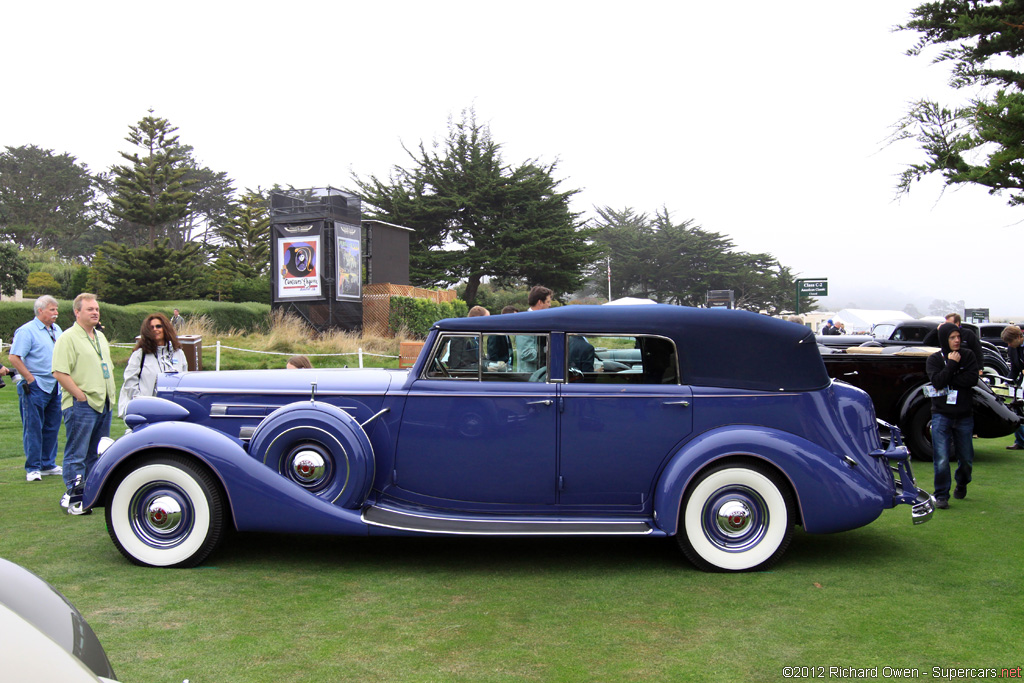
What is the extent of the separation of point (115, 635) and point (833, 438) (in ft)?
13.7

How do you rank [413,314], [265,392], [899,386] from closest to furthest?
1. [265,392]
2. [899,386]
3. [413,314]

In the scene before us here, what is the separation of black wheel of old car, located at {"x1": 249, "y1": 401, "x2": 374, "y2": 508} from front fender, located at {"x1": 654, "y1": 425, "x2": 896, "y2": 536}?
190 centimetres

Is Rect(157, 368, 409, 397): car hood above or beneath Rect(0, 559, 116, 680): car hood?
above

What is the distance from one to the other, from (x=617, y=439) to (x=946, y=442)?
130 inches

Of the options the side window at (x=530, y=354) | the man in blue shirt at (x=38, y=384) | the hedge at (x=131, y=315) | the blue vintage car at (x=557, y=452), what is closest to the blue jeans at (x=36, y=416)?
the man in blue shirt at (x=38, y=384)

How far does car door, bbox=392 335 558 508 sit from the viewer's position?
188 inches

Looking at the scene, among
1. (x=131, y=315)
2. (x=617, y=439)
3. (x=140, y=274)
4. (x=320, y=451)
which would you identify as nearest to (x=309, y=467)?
(x=320, y=451)

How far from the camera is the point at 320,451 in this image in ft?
15.7

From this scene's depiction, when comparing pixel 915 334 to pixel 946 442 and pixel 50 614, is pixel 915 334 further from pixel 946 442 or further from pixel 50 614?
pixel 50 614

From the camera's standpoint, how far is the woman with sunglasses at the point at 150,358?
6.21m

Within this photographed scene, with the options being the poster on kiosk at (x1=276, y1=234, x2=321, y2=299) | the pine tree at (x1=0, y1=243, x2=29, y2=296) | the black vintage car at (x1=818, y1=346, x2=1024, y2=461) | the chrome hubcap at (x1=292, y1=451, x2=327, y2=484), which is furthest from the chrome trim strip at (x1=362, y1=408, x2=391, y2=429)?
the pine tree at (x1=0, y1=243, x2=29, y2=296)

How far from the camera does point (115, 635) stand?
3574 millimetres

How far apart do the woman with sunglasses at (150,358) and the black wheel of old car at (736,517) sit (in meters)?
4.32

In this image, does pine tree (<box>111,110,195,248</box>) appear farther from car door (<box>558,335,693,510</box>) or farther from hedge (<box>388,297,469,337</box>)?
car door (<box>558,335,693,510</box>)
